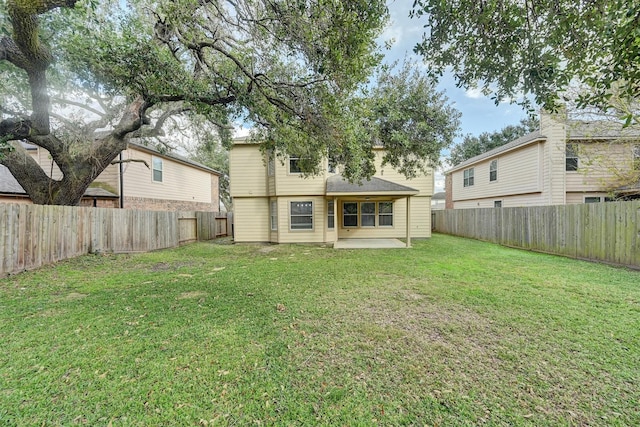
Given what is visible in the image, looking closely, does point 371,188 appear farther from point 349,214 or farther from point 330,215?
point 349,214

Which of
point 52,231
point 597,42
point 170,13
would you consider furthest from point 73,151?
point 597,42

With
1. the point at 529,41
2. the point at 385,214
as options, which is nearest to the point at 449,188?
the point at 385,214

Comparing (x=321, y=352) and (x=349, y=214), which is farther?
(x=349, y=214)

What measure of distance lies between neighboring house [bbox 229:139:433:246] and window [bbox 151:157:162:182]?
217 inches

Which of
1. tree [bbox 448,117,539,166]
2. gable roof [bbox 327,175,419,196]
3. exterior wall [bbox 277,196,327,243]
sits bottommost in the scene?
exterior wall [bbox 277,196,327,243]

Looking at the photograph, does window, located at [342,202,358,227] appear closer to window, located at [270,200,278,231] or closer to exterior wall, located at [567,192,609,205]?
window, located at [270,200,278,231]

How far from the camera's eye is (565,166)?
1278 cm

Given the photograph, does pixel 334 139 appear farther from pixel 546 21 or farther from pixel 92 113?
pixel 92 113

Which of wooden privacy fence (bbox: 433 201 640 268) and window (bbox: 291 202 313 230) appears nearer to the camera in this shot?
wooden privacy fence (bbox: 433 201 640 268)

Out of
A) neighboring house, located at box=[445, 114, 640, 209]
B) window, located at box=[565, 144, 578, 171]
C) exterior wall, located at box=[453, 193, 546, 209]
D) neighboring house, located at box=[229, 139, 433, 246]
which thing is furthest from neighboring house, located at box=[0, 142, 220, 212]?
window, located at box=[565, 144, 578, 171]

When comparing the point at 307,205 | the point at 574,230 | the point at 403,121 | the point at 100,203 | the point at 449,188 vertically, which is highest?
the point at 403,121

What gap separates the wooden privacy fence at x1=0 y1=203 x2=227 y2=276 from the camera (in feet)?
20.5

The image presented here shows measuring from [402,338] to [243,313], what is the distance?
245 centimetres

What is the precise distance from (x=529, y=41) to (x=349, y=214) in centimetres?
1156
